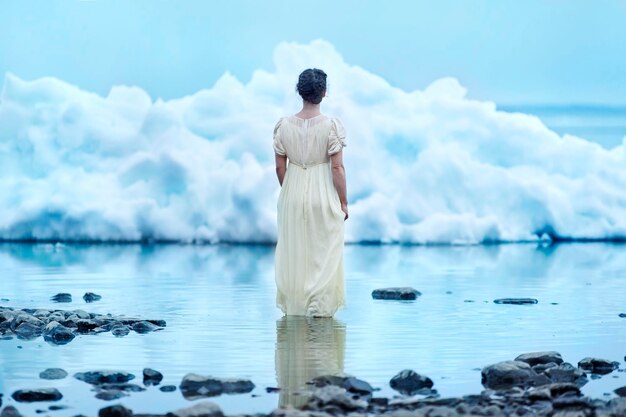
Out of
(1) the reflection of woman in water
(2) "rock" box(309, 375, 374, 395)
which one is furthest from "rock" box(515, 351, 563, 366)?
(2) "rock" box(309, 375, 374, 395)

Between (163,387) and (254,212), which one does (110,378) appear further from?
(254,212)

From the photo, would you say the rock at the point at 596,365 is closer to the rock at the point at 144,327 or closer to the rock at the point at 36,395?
the rock at the point at 36,395

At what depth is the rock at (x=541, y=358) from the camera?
5.85 meters

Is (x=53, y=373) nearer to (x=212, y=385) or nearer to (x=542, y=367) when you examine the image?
(x=212, y=385)

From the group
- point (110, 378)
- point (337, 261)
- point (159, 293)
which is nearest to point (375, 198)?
point (159, 293)

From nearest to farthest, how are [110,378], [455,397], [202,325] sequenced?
[455,397] → [110,378] → [202,325]

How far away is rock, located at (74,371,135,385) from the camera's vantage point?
5.40 m

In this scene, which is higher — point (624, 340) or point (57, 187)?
point (57, 187)

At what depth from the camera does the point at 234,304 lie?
29.2ft

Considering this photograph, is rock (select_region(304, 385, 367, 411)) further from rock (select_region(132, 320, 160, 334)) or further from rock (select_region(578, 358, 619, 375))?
rock (select_region(132, 320, 160, 334))

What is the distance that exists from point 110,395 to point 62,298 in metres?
4.40

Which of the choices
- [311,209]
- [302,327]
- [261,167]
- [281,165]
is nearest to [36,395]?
[302,327]

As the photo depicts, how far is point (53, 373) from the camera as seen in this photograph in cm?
555

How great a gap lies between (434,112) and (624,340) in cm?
1505
